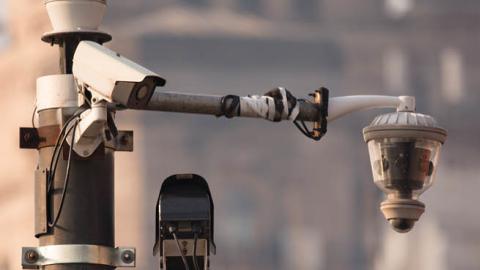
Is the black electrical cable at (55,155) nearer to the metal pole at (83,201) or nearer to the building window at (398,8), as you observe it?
the metal pole at (83,201)

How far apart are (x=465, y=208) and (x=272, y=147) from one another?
57.6 ft

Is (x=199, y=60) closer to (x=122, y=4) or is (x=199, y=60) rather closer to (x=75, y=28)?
(x=122, y=4)

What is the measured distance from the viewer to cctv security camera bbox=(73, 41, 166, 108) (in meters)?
8.95

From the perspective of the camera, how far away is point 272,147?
399 ft

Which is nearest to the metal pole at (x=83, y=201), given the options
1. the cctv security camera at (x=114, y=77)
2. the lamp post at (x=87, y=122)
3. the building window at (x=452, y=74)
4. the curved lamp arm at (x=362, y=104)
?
the lamp post at (x=87, y=122)

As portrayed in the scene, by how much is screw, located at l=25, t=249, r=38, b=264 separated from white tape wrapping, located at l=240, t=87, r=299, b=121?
1.10 meters

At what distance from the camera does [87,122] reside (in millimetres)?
9211

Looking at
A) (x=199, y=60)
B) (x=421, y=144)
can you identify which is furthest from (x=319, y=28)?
(x=421, y=144)

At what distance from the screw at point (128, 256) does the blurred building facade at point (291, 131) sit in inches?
3663

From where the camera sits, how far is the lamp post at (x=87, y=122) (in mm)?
9125

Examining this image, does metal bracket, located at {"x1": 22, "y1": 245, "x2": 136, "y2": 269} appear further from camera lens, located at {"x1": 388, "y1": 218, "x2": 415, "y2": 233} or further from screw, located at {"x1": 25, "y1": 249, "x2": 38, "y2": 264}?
camera lens, located at {"x1": 388, "y1": 218, "x2": 415, "y2": 233}

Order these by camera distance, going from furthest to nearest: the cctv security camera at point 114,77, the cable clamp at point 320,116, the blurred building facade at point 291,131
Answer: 1. the blurred building facade at point 291,131
2. the cable clamp at point 320,116
3. the cctv security camera at point 114,77

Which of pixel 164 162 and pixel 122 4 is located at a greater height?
pixel 122 4

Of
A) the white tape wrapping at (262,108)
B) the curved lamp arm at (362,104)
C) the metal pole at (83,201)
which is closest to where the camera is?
the metal pole at (83,201)
